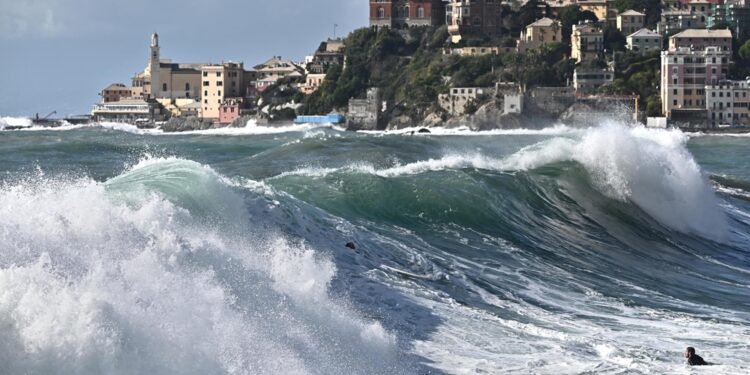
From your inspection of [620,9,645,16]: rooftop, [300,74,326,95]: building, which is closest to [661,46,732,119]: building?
[620,9,645,16]: rooftop

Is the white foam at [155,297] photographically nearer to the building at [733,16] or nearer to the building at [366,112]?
the building at [366,112]

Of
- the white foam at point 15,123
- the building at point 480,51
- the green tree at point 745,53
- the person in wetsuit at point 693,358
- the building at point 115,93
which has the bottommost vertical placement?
the person in wetsuit at point 693,358

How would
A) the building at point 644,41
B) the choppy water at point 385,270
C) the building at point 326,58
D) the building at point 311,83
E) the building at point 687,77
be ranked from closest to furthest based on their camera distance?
the choppy water at point 385,270, the building at point 687,77, the building at point 644,41, the building at point 311,83, the building at point 326,58

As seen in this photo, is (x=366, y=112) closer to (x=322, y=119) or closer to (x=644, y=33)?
(x=322, y=119)

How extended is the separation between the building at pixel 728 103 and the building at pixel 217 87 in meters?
45.4

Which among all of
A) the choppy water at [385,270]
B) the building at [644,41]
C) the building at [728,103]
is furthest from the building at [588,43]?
the choppy water at [385,270]

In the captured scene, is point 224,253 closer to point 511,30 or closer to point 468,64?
point 468,64

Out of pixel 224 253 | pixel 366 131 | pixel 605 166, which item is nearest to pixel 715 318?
pixel 224 253

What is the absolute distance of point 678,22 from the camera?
10438 centimetres

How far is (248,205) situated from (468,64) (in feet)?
283

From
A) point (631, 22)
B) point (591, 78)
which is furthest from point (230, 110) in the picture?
point (631, 22)

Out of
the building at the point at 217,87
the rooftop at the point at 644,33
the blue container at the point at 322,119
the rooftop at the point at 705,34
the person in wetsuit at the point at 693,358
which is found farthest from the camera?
the building at the point at 217,87

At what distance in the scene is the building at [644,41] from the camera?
101375mm

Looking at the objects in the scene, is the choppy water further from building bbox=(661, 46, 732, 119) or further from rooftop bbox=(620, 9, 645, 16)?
rooftop bbox=(620, 9, 645, 16)
